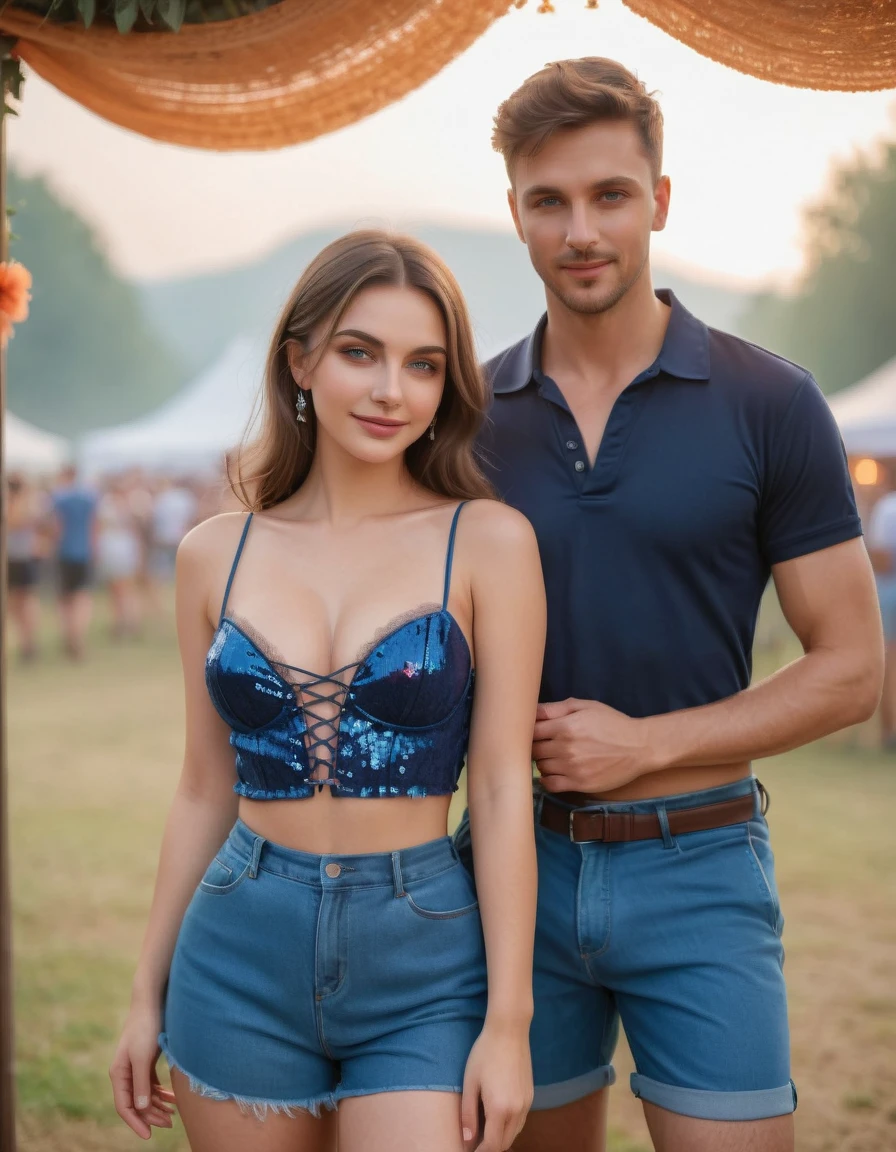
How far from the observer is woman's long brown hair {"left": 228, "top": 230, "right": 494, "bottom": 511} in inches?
76.6

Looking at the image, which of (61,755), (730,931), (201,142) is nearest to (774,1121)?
(730,931)

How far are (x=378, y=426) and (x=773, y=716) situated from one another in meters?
0.89

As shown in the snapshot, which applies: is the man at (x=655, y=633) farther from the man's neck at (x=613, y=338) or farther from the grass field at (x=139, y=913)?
the grass field at (x=139, y=913)

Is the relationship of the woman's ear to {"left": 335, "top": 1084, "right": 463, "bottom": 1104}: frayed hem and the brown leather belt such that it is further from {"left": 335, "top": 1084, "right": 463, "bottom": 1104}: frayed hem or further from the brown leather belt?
{"left": 335, "top": 1084, "right": 463, "bottom": 1104}: frayed hem

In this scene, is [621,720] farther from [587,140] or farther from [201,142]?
[201,142]

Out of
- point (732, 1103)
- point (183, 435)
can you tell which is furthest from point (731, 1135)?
point (183, 435)

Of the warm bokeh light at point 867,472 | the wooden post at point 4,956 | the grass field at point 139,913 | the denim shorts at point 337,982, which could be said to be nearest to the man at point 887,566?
the grass field at point 139,913

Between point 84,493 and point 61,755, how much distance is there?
5.14m

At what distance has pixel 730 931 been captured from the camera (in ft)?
6.70

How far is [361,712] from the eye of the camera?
1832mm

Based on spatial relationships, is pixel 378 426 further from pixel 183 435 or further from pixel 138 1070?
A: pixel 183 435

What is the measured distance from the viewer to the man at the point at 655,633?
6.68 ft

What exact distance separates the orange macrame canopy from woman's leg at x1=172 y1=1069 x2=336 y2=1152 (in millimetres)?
2007

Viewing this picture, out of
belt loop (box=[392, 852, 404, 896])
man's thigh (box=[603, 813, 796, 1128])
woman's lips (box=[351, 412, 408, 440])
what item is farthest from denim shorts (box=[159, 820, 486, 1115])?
woman's lips (box=[351, 412, 408, 440])
